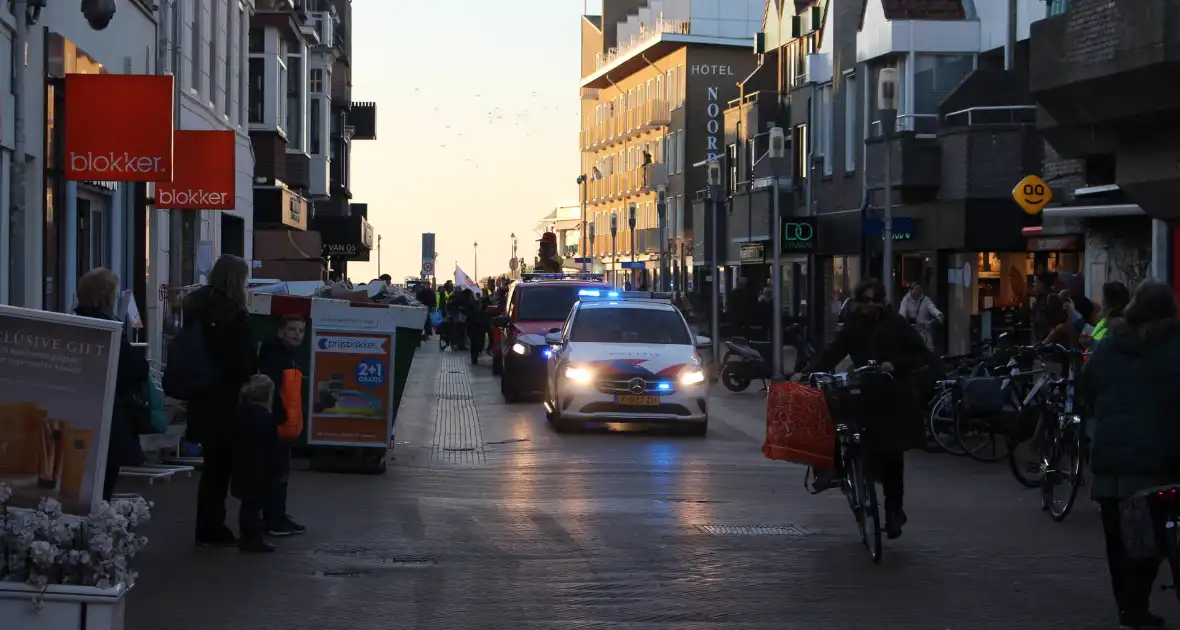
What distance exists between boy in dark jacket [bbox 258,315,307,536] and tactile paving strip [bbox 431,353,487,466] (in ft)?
18.3

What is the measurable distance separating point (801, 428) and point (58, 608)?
562 cm

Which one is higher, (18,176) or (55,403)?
(18,176)

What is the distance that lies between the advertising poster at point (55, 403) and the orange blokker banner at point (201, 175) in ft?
53.3

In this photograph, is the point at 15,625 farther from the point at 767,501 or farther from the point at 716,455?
the point at 716,455

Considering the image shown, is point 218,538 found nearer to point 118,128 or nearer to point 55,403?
point 55,403

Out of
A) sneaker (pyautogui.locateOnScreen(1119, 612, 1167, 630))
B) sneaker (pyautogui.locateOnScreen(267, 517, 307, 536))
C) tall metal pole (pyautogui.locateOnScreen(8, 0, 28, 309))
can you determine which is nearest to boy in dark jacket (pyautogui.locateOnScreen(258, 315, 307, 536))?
sneaker (pyautogui.locateOnScreen(267, 517, 307, 536))

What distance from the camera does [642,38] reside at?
294 ft

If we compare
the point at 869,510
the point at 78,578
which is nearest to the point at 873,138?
the point at 869,510

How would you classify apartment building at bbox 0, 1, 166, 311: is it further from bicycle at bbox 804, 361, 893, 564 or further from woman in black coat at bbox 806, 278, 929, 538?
bicycle at bbox 804, 361, 893, 564

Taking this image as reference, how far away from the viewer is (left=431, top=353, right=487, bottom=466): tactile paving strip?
58.5 feet

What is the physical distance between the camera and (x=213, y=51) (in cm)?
3331

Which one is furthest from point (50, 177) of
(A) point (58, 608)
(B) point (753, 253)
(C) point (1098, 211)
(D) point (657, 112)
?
(D) point (657, 112)

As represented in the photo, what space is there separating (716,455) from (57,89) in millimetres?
8039

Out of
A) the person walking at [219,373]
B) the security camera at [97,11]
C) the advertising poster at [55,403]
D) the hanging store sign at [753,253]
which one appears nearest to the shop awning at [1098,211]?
the security camera at [97,11]
